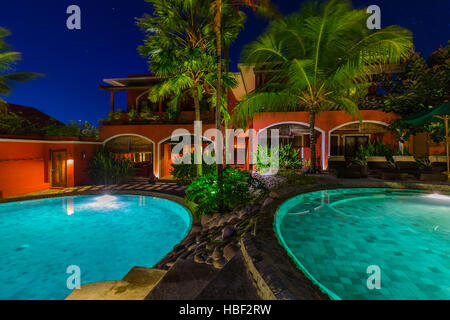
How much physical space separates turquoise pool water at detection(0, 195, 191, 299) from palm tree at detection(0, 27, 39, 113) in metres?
6.86

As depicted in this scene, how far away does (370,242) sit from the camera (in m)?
3.94

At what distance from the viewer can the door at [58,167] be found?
11.0m

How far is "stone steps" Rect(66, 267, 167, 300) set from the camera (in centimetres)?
227

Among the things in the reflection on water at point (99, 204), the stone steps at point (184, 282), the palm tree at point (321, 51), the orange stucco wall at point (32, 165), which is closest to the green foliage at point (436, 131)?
the palm tree at point (321, 51)

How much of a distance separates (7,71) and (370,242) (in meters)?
16.0

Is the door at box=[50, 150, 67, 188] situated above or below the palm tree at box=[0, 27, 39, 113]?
below

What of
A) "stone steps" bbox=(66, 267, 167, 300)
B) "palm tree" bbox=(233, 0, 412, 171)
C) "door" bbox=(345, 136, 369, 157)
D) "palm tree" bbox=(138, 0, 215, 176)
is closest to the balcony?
"palm tree" bbox=(233, 0, 412, 171)

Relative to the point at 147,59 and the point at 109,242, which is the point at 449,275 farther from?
the point at 147,59

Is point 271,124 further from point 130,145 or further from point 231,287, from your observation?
point 231,287

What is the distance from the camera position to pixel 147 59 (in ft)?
24.1

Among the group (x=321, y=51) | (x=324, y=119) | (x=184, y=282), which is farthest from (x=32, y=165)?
(x=324, y=119)

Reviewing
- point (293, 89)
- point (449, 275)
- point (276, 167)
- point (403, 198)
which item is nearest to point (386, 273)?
point (449, 275)

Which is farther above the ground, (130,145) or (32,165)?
(130,145)

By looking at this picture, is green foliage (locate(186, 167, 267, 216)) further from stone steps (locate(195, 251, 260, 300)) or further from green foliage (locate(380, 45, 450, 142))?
green foliage (locate(380, 45, 450, 142))
